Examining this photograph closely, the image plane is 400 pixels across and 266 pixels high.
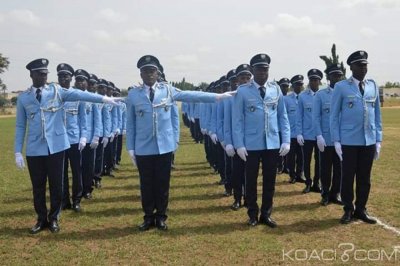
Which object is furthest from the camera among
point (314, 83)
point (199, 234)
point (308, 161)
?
point (308, 161)

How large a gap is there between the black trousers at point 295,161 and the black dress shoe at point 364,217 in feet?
12.2

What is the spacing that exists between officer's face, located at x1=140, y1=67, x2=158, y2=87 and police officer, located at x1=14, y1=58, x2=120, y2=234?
61 cm

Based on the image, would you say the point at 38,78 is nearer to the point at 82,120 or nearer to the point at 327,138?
the point at 82,120

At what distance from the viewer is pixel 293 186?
10258mm

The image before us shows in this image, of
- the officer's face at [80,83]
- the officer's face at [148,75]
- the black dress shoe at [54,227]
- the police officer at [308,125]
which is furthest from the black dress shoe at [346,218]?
the officer's face at [80,83]

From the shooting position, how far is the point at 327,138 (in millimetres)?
8320

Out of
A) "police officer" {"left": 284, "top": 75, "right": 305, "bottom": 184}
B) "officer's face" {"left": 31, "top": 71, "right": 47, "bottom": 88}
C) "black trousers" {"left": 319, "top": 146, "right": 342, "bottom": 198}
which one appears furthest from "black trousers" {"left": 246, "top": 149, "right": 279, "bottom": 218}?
"police officer" {"left": 284, "top": 75, "right": 305, "bottom": 184}

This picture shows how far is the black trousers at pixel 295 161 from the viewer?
1080cm

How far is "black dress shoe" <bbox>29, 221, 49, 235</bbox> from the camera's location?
679 cm

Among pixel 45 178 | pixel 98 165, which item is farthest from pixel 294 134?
pixel 45 178

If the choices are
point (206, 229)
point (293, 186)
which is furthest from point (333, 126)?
point (293, 186)

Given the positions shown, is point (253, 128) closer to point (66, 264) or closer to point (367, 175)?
point (367, 175)

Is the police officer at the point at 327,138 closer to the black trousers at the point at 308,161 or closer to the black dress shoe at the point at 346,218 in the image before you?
the black trousers at the point at 308,161

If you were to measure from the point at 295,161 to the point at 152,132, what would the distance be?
5433 millimetres
